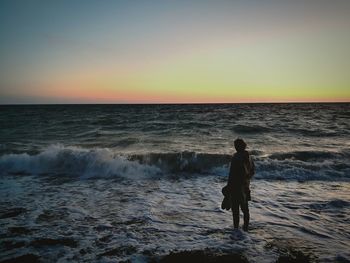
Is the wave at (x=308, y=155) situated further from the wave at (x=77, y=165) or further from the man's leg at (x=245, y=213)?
the man's leg at (x=245, y=213)

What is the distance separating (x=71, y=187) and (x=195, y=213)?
17.4 ft

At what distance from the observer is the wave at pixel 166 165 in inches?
520

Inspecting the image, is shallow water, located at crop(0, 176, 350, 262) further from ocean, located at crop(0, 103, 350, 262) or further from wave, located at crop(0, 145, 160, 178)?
wave, located at crop(0, 145, 160, 178)

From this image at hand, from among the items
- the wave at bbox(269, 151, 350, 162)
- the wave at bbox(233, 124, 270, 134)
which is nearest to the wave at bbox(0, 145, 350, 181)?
the wave at bbox(269, 151, 350, 162)

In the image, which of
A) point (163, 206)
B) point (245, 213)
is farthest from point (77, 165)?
point (245, 213)

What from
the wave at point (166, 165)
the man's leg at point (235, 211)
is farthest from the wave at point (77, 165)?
the man's leg at point (235, 211)

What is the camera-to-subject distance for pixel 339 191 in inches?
396

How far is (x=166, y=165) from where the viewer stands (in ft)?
49.1

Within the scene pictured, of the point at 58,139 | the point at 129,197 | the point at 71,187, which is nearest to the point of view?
the point at 129,197

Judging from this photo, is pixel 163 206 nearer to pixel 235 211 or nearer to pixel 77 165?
pixel 235 211

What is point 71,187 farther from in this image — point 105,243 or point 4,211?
point 105,243

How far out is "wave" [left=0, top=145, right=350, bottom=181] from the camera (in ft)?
43.4

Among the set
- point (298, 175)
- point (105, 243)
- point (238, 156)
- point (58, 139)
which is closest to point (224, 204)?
point (238, 156)

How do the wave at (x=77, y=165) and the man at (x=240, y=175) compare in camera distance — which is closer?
the man at (x=240, y=175)
